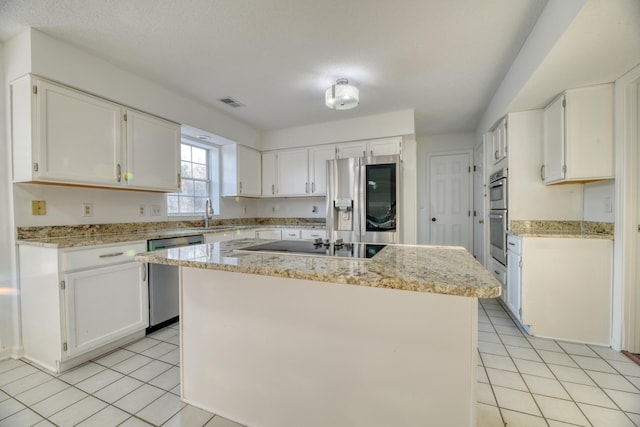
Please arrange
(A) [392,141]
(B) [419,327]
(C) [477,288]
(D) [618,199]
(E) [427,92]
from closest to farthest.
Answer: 1. (C) [477,288]
2. (B) [419,327]
3. (D) [618,199]
4. (E) [427,92]
5. (A) [392,141]

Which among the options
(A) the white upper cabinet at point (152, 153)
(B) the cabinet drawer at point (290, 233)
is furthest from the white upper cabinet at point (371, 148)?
(A) the white upper cabinet at point (152, 153)

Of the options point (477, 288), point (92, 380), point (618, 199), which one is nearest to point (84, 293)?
point (92, 380)

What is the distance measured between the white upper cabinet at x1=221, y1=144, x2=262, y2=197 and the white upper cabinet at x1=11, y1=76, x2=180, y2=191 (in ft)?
3.91

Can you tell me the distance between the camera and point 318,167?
3971 mm

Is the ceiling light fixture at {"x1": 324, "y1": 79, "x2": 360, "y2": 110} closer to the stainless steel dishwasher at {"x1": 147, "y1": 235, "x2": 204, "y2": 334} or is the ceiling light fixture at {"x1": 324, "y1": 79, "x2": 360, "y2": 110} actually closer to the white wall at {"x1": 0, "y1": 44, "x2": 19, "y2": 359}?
the stainless steel dishwasher at {"x1": 147, "y1": 235, "x2": 204, "y2": 334}

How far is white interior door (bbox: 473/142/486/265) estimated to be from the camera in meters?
3.90

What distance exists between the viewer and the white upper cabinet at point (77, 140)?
6.18 ft

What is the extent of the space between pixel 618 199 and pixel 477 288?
222cm

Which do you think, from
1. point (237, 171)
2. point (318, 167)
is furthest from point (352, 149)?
point (237, 171)

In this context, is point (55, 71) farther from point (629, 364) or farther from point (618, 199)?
point (629, 364)

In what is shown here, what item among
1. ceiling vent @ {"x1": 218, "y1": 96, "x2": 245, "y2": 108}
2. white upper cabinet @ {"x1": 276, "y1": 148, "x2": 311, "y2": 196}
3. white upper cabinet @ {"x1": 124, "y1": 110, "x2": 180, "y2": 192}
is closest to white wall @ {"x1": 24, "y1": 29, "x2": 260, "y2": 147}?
white upper cabinet @ {"x1": 124, "y1": 110, "x2": 180, "y2": 192}

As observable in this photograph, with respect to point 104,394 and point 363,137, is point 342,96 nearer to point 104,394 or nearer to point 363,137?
point 363,137

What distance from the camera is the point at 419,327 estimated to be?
3.36 ft

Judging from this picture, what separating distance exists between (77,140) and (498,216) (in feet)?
13.1
